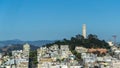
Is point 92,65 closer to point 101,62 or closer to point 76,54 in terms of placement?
point 101,62

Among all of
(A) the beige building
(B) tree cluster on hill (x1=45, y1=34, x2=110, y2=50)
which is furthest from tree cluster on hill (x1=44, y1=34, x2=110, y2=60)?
(A) the beige building

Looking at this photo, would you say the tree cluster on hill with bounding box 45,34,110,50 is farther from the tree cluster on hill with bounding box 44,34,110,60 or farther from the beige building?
the beige building

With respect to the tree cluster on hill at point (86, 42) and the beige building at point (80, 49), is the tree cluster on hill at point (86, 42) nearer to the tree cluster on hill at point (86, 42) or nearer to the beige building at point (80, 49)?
the tree cluster on hill at point (86, 42)

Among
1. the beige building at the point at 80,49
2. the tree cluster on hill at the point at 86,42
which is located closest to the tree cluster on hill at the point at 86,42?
the tree cluster on hill at the point at 86,42

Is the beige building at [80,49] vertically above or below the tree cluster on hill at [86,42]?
below

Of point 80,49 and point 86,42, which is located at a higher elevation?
point 86,42

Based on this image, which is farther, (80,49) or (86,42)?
(86,42)

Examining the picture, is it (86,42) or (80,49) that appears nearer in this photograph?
(80,49)

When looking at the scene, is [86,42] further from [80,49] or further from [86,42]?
[80,49]

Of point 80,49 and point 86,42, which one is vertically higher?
point 86,42

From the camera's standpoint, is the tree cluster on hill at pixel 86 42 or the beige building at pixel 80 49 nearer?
the beige building at pixel 80 49

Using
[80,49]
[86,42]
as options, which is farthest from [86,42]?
[80,49]
